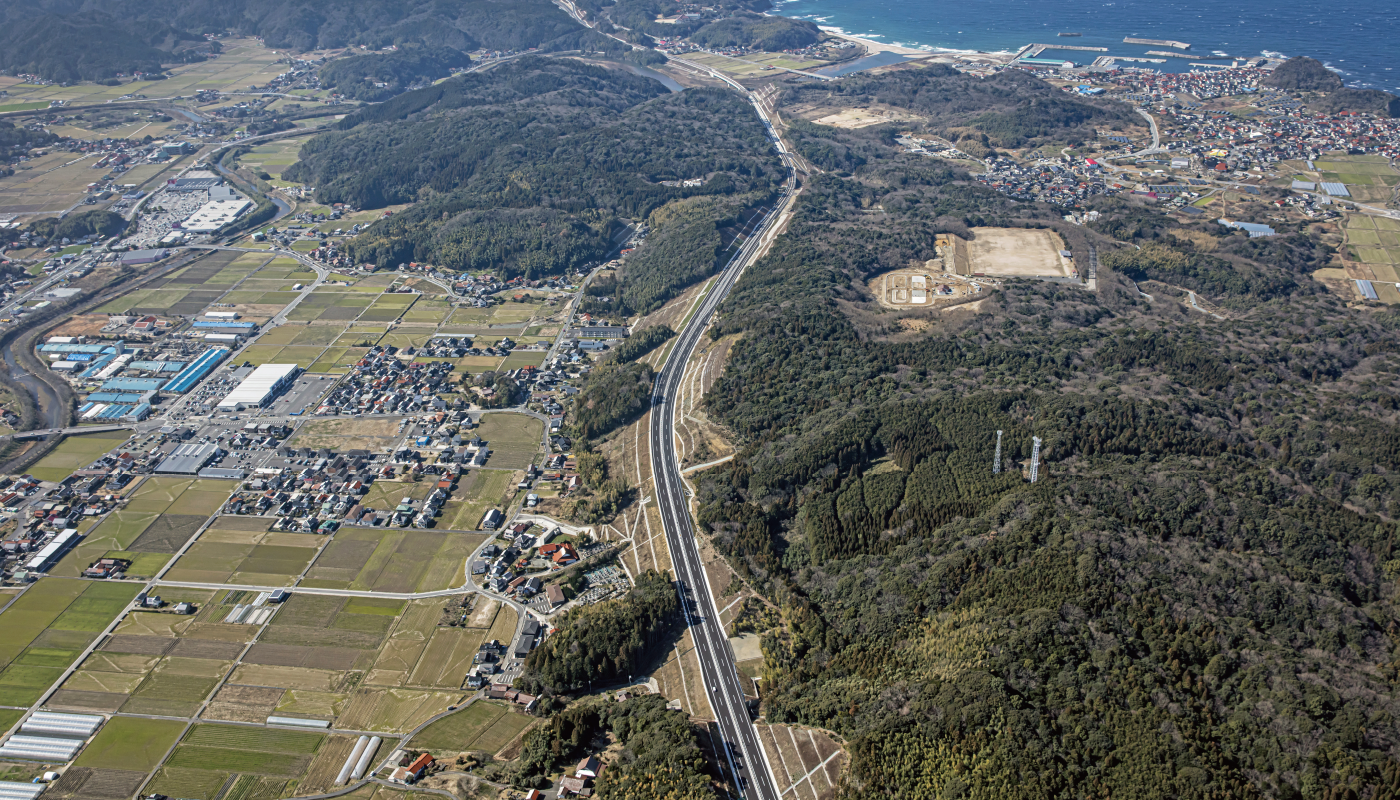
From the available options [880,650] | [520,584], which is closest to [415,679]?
[520,584]

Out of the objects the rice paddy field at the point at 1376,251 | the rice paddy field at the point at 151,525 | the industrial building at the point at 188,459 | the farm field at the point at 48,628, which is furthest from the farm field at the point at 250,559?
the rice paddy field at the point at 1376,251

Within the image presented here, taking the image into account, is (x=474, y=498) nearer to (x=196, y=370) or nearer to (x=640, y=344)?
(x=640, y=344)

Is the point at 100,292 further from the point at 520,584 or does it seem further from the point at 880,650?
the point at 880,650

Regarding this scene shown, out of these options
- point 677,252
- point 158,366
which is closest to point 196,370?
point 158,366

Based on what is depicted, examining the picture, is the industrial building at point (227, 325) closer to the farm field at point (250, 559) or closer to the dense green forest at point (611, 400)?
the farm field at point (250, 559)

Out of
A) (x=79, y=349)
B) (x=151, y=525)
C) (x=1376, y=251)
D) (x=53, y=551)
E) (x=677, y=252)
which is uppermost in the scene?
(x=677, y=252)

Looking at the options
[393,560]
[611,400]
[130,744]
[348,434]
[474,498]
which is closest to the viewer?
[130,744]
